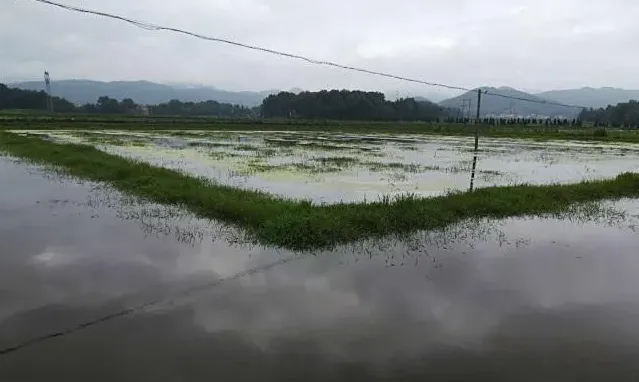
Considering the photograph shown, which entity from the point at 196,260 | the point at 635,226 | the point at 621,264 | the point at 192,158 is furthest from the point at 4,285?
the point at 192,158

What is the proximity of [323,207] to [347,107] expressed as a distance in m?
81.0

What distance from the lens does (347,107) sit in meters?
89.0

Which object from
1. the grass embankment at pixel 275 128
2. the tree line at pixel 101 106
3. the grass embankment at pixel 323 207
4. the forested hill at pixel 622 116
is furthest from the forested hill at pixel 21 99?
the forested hill at pixel 622 116

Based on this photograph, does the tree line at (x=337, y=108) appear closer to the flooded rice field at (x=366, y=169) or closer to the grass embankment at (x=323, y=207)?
the flooded rice field at (x=366, y=169)

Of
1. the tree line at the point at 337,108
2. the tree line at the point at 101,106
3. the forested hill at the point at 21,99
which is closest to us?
the forested hill at the point at 21,99

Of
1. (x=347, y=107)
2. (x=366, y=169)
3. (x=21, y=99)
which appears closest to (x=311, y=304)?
(x=366, y=169)

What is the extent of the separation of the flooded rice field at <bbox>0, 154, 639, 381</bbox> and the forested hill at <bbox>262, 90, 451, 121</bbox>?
266 feet

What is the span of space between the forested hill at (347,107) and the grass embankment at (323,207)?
2923 inches

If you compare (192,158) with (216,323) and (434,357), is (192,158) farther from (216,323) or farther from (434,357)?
(434,357)

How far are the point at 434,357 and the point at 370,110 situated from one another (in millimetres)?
86564

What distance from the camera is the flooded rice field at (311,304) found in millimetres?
4434

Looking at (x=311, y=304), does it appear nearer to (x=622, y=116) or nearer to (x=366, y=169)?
(x=366, y=169)

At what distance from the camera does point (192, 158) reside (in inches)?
813

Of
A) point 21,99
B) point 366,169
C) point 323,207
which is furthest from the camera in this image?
point 21,99
